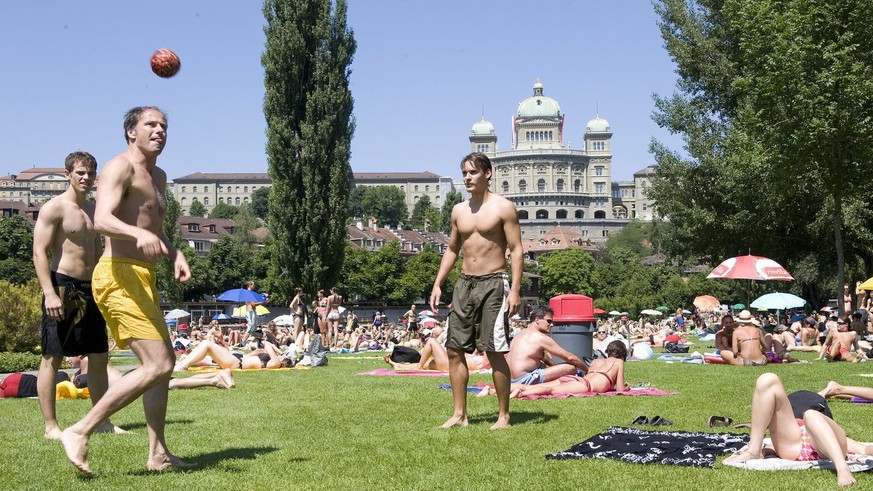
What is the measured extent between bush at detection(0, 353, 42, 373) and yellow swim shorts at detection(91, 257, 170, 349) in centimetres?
1205

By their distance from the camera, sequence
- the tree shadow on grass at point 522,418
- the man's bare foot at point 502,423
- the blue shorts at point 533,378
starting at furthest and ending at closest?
the blue shorts at point 533,378
the tree shadow on grass at point 522,418
the man's bare foot at point 502,423

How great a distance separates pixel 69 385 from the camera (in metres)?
11.5

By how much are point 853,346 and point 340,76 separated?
882 inches

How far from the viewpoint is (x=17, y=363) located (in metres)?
17.1

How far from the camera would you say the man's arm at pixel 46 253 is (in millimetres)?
7164

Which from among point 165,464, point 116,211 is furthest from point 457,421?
point 116,211

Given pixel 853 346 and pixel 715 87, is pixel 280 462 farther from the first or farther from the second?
pixel 715 87

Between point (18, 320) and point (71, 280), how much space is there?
585 inches

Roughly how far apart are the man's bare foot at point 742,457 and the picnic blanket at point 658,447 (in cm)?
10

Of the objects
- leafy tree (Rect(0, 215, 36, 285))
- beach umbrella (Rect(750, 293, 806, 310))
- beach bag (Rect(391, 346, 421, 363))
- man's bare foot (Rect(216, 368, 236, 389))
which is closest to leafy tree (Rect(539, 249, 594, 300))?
leafy tree (Rect(0, 215, 36, 285))

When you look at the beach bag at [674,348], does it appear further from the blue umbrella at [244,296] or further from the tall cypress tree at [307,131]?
the blue umbrella at [244,296]

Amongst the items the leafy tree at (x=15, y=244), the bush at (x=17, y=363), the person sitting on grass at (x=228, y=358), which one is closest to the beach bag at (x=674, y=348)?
the person sitting on grass at (x=228, y=358)

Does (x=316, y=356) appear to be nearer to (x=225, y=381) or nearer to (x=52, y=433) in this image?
(x=225, y=381)

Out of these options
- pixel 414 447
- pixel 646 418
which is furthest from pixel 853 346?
pixel 414 447
